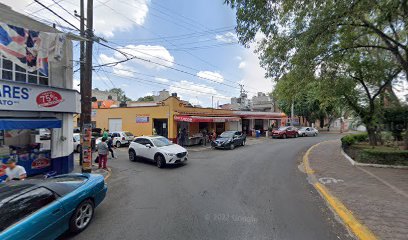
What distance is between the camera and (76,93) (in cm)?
1005

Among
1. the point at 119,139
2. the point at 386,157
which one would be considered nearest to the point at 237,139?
the point at 119,139

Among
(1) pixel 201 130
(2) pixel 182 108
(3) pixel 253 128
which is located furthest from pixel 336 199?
(3) pixel 253 128

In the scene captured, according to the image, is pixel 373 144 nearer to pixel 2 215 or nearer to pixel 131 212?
pixel 131 212

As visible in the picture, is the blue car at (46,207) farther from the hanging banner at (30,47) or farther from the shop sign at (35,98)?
the hanging banner at (30,47)

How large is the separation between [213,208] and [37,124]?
7.01m

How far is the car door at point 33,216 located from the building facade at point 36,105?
4540 millimetres

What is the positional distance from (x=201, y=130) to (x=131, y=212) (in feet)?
62.4

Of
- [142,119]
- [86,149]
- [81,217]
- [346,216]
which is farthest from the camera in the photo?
[142,119]

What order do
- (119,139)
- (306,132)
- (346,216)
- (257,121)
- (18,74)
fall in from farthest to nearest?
(257,121), (306,132), (119,139), (18,74), (346,216)

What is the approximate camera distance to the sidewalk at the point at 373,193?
4875mm

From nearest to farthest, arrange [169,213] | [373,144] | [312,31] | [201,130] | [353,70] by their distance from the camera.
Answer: [169,213]
[312,31]
[353,70]
[373,144]
[201,130]

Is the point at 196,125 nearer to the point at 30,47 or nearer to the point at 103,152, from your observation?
the point at 103,152

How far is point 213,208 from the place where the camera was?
5.94 m

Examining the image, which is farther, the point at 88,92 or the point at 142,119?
the point at 142,119
